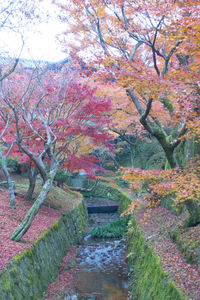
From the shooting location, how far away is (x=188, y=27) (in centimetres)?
Result: 576

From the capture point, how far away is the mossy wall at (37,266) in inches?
220

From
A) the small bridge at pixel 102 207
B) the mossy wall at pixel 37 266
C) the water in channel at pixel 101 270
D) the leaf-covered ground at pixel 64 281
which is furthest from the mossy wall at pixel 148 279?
the small bridge at pixel 102 207

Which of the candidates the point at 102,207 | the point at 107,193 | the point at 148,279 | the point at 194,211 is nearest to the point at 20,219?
the point at 148,279

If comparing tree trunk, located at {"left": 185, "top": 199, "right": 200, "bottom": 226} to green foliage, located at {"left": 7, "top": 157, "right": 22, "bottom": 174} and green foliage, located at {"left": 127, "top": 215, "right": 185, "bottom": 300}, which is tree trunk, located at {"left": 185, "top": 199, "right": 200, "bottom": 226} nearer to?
green foliage, located at {"left": 127, "top": 215, "right": 185, "bottom": 300}

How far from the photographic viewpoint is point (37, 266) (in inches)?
286

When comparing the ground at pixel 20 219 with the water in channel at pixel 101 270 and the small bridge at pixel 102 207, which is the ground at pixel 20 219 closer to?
the water in channel at pixel 101 270

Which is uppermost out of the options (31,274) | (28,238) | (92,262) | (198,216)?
(198,216)

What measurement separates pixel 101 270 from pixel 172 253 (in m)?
3.95

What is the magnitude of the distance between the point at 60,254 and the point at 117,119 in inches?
419

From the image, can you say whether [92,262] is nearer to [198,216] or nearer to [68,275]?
[68,275]

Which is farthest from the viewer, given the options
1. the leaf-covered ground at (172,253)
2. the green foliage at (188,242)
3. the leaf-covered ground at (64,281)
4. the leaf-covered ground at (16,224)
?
the leaf-covered ground at (64,281)

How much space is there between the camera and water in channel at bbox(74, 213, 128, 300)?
820cm

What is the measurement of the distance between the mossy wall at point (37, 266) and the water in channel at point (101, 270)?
0.90 metres

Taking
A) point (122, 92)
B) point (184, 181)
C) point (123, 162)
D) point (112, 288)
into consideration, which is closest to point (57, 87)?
point (122, 92)
